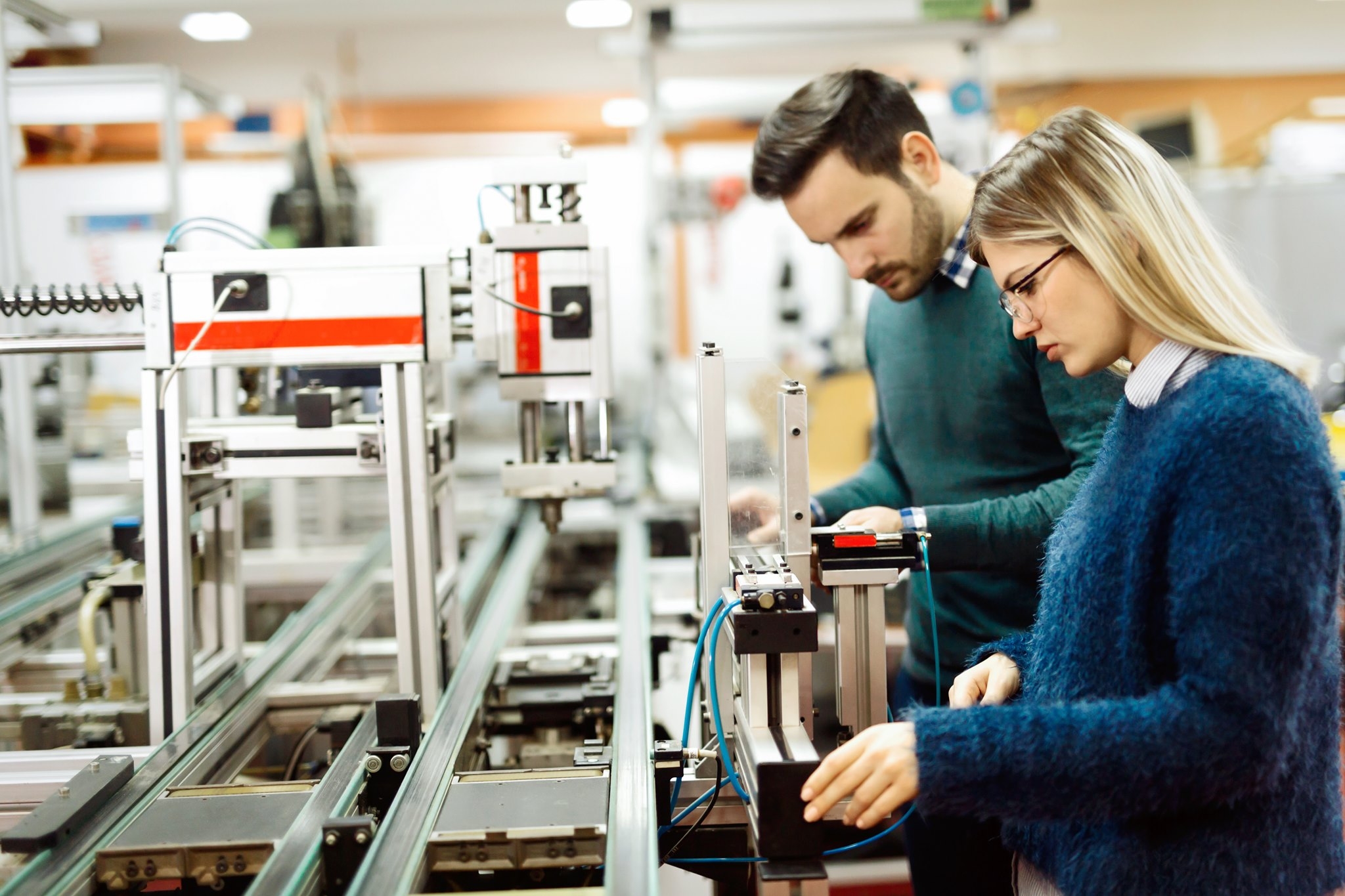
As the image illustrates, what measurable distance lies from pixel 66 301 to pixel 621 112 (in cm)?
569

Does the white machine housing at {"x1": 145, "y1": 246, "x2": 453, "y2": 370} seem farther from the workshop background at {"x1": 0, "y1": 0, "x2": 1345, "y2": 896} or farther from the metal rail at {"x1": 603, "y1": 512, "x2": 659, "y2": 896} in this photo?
the workshop background at {"x1": 0, "y1": 0, "x2": 1345, "y2": 896}

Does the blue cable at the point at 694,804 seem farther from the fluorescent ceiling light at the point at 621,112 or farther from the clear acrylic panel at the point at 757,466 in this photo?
the fluorescent ceiling light at the point at 621,112

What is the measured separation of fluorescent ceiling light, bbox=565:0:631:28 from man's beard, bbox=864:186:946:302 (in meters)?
4.50

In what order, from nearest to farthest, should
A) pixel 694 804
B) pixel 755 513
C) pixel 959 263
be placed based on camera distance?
pixel 694 804 < pixel 755 513 < pixel 959 263

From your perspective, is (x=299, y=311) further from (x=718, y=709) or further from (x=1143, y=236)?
(x=1143, y=236)

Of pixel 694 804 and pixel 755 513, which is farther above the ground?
pixel 755 513

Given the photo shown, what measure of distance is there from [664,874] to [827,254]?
5483mm

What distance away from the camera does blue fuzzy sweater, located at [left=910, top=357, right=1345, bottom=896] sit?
811mm

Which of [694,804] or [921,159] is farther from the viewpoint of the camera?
[921,159]

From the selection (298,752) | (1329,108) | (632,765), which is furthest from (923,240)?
(1329,108)

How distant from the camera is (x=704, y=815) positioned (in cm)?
123

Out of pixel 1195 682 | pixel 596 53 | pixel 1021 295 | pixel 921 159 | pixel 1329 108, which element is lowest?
pixel 1195 682

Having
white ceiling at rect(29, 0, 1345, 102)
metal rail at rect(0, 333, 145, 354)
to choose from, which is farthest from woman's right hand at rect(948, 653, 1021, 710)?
white ceiling at rect(29, 0, 1345, 102)

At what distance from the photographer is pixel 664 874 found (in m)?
1.88
